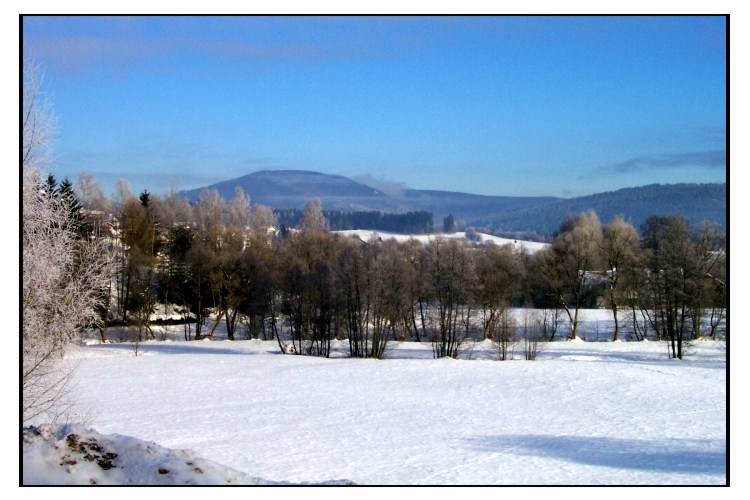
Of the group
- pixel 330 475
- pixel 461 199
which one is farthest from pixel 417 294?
pixel 461 199

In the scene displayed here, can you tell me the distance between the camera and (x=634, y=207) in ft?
200

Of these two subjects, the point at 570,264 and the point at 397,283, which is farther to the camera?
the point at 570,264

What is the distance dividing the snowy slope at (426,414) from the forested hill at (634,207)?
6497mm

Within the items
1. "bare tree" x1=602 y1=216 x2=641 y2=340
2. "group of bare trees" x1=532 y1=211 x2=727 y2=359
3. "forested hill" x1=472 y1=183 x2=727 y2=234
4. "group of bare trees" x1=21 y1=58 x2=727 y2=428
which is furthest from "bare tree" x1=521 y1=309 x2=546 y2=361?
"forested hill" x1=472 y1=183 x2=727 y2=234

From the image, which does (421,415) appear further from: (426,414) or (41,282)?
(41,282)

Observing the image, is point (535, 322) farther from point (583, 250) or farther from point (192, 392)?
point (192, 392)

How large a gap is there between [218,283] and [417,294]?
50.6ft

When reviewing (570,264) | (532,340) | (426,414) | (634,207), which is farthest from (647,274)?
(426,414)

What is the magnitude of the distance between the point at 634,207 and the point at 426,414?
4433 cm

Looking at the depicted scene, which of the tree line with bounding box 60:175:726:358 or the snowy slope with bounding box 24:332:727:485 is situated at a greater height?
the tree line with bounding box 60:175:726:358

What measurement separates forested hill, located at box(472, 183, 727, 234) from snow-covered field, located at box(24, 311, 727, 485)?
6723mm

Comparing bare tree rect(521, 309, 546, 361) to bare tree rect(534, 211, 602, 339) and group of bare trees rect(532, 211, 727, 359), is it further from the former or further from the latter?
bare tree rect(534, 211, 602, 339)

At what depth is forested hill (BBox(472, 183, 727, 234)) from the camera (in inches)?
1000

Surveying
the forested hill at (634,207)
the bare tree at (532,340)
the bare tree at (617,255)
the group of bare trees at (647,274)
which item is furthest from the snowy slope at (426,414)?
the bare tree at (617,255)
